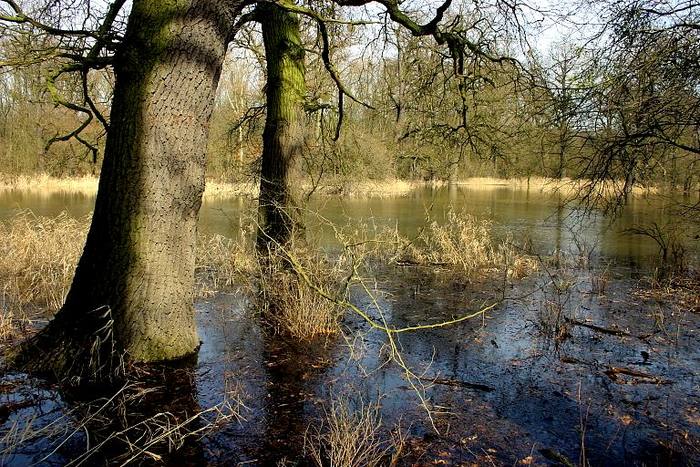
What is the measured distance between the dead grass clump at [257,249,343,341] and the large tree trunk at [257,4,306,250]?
134 centimetres

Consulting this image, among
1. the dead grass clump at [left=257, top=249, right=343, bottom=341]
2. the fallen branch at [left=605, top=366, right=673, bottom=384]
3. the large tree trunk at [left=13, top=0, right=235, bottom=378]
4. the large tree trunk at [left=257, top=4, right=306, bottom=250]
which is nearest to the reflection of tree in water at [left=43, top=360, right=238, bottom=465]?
the large tree trunk at [left=13, top=0, right=235, bottom=378]

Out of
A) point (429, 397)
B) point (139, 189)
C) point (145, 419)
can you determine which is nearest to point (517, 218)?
point (429, 397)

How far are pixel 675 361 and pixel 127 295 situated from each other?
17.2 ft

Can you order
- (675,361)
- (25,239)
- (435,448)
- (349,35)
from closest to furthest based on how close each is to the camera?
(435,448)
(675,361)
(25,239)
(349,35)

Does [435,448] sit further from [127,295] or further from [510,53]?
Answer: [510,53]

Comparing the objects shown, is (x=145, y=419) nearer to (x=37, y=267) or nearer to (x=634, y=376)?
(x=634, y=376)

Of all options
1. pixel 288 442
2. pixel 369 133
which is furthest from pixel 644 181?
pixel 369 133

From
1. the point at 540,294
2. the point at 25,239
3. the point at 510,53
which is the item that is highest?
the point at 510,53

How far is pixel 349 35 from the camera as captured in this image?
31.7 feet

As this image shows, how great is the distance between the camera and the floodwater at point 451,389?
135 inches

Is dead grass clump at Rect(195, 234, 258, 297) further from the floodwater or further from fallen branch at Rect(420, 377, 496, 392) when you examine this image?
fallen branch at Rect(420, 377, 496, 392)

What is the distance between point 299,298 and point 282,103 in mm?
3135

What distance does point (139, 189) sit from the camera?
4301 millimetres

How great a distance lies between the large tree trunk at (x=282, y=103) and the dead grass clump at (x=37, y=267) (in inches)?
121
